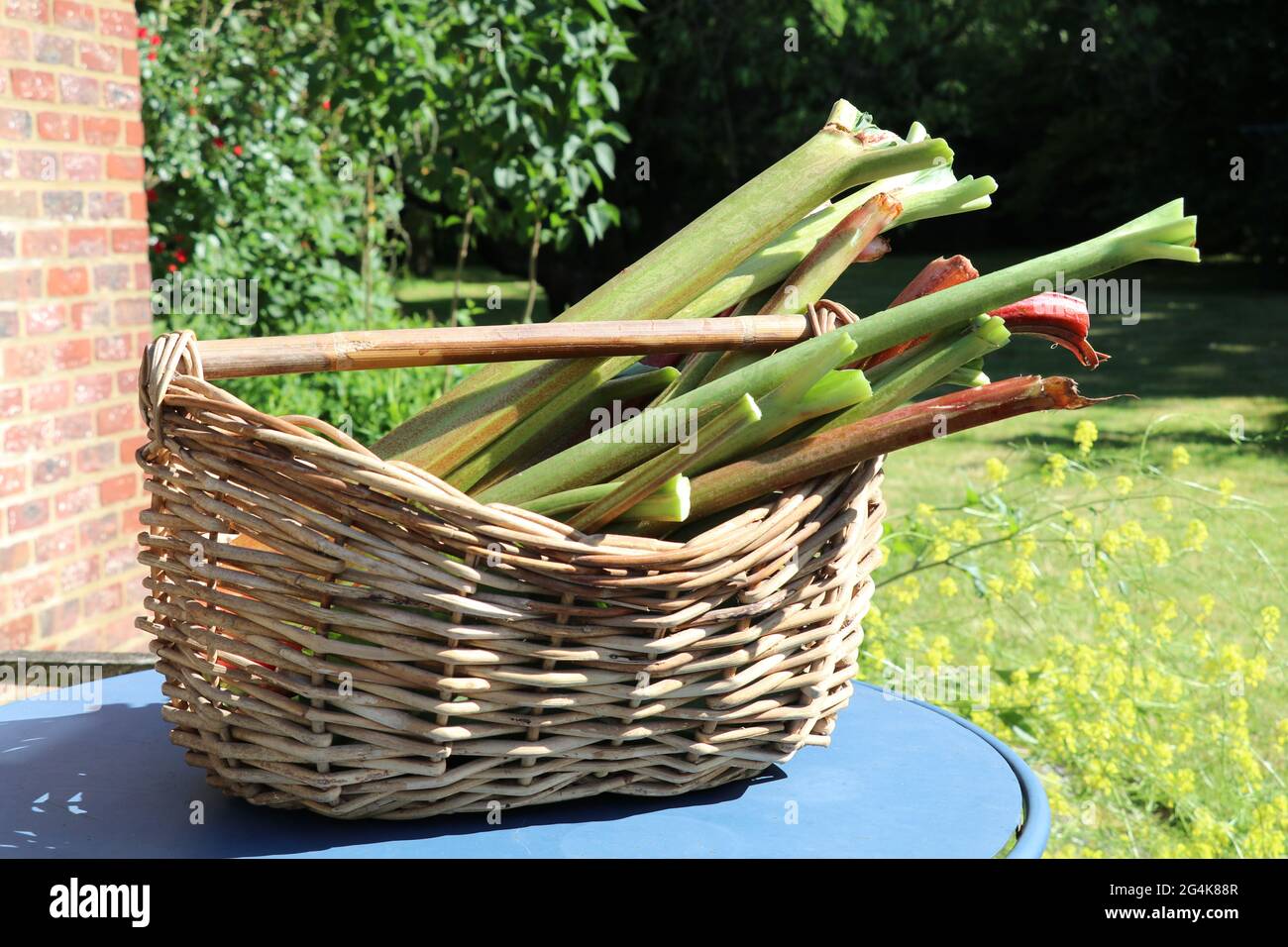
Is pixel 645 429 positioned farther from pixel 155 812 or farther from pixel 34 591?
pixel 34 591

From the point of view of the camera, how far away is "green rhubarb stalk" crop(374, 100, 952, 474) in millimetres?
1371

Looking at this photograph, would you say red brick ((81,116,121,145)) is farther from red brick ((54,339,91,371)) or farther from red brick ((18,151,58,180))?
red brick ((54,339,91,371))

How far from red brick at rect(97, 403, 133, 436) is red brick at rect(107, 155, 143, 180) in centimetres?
55

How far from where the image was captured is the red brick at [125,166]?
3014 mm

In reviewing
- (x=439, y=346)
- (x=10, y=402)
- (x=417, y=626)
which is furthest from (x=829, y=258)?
(x=10, y=402)

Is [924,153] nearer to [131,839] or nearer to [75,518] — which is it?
[131,839]

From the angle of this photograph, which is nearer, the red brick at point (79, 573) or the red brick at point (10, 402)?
the red brick at point (10, 402)

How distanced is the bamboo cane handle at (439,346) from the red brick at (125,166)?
6.66ft

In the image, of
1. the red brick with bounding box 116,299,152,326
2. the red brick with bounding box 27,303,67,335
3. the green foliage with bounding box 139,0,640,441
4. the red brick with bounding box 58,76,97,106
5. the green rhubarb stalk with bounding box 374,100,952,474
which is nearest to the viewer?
the green rhubarb stalk with bounding box 374,100,952,474

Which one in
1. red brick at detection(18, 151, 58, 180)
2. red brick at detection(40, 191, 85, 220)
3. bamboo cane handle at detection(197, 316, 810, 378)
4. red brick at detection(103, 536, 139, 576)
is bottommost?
red brick at detection(103, 536, 139, 576)

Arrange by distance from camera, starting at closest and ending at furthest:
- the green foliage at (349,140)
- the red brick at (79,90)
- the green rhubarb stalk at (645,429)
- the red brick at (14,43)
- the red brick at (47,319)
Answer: the green rhubarb stalk at (645,429)
the red brick at (14,43)
the red brick at (47,319)
the red brick at (79,90)
the green foliage at (349,140)

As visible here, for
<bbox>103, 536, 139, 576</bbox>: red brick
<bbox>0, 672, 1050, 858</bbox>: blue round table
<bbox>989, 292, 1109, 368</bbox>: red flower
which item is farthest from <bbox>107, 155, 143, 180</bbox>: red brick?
<bbox>989, 292, 1109, 368</bbox>: red flower

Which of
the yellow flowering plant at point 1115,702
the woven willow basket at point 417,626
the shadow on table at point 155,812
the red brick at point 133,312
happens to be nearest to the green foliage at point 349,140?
the red brick at point 133,312

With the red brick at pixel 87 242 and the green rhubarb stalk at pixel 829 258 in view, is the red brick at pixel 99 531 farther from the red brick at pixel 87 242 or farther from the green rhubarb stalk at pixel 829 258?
the green rhubarb stalk at pixel 829 258
